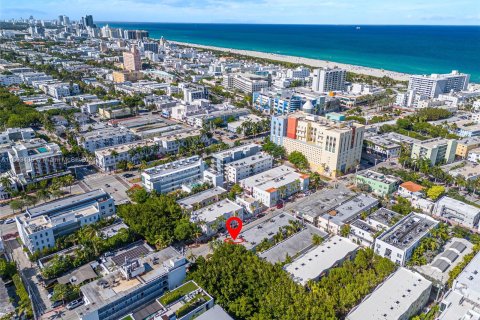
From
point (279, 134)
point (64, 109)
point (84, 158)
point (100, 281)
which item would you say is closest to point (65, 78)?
point (64, 109)

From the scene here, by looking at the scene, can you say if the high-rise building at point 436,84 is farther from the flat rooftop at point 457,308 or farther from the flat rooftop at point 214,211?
the flat rooftop at point 457,308

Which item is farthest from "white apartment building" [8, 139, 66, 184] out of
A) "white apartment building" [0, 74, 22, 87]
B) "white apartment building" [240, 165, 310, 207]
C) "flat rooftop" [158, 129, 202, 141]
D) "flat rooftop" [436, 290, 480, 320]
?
"white apartment building" [0, 74, 22, 87]

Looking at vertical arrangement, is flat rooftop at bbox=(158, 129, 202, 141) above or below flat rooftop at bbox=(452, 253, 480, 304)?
above

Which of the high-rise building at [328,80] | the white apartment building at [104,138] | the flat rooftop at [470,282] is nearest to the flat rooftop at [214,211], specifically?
the flat rooftop at [470,282]

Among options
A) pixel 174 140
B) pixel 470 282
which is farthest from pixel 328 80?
pixel 470 282

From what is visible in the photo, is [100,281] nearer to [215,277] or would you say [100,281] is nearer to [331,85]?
[215,277]

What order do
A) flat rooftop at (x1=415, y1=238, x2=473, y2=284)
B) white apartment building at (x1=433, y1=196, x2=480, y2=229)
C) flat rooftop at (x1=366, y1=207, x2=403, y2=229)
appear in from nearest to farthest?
flat rooftop at (x1=415, y1=238, x2=473, y2=284) → flat rooftop at (x1=366, y1=207, x2=403, y2=229) → white apartment building at (x1=433, y1=196, x2=480, y2=229)

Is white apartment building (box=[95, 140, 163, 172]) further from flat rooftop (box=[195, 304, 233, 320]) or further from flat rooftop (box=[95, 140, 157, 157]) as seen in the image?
flat rooftop (box=[195, 304, 233, 320])

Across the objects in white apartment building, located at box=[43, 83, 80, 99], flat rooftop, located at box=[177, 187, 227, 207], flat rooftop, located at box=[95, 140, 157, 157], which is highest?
white apartment building, located at box=[43, 83, 80, 99]

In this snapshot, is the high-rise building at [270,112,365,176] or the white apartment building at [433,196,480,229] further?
the high-rise building at [270,112,365,176]
